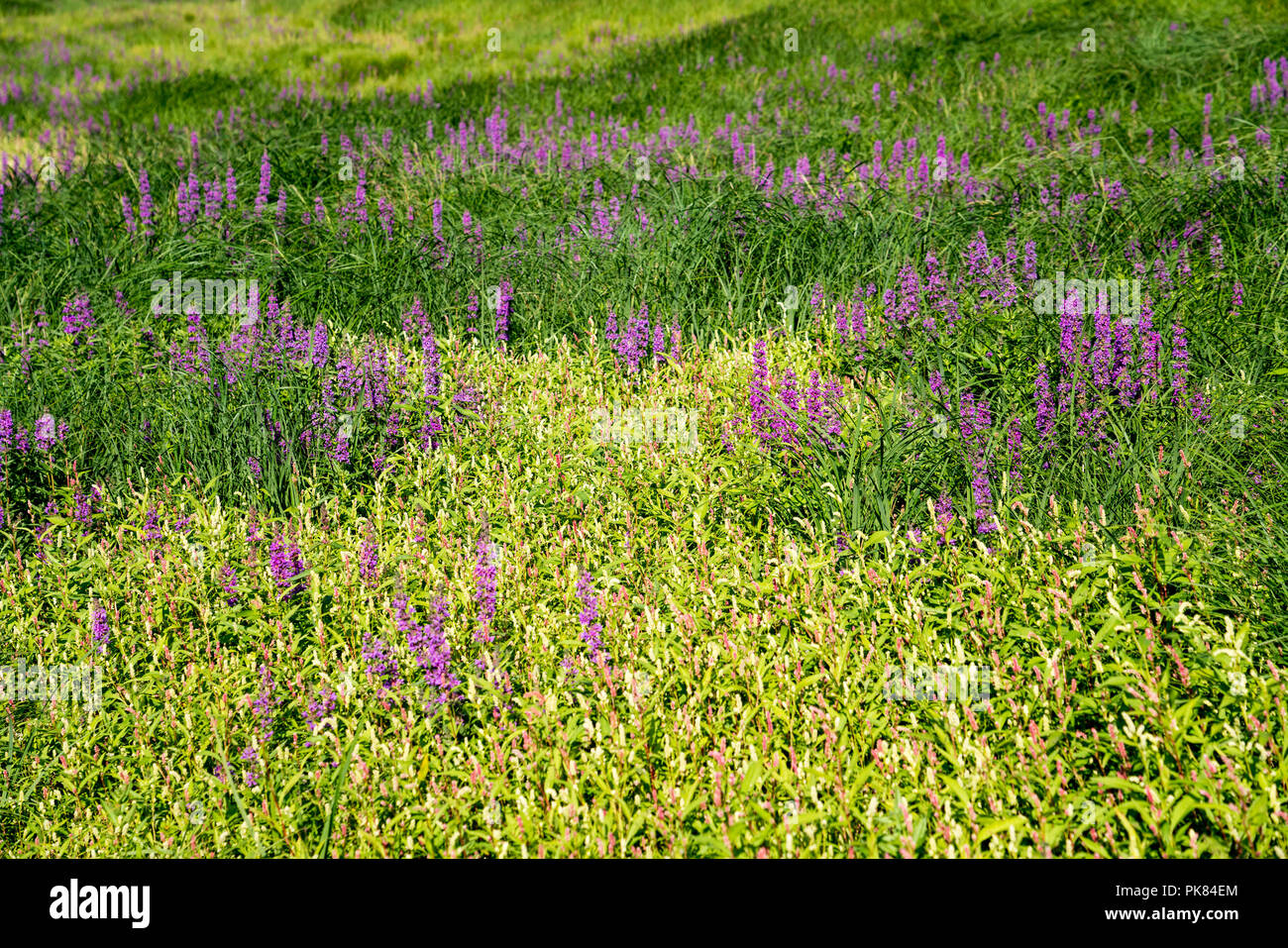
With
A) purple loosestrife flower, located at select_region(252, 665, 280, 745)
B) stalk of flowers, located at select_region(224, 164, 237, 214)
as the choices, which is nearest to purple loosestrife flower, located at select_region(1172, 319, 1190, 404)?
purple loosestrife flower, located at select_region(252, 665, 280, 745)

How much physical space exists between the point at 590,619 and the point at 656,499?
1.09 meters

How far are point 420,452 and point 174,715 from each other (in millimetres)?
1831

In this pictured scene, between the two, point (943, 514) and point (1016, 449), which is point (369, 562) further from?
point (1016, 449)

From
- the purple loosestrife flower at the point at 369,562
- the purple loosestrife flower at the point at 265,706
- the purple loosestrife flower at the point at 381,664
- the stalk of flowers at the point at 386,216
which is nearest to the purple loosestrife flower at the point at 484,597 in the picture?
the purple loosestrife flower at the point at 381,664

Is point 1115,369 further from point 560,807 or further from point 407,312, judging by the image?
point 407,312

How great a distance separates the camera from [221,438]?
4387 mm

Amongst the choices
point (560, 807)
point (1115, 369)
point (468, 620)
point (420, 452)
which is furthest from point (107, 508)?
point (1115, 369)

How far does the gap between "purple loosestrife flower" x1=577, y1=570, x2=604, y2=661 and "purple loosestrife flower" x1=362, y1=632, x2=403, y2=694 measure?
23.8 inches

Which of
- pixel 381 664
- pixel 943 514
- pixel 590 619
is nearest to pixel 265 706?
pixel 381 664

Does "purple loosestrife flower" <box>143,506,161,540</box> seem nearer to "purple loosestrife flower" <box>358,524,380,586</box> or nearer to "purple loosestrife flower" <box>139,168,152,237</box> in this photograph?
"purple loosestrife flower" <box>358,524,380,586</box>

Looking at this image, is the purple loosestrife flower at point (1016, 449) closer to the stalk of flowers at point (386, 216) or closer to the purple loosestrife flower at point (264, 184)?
the stalk of flowers at point (386, 216)

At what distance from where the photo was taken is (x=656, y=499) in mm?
4043

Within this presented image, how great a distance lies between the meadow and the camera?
2529 millimetres

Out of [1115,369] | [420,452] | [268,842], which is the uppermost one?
[1115,369]
